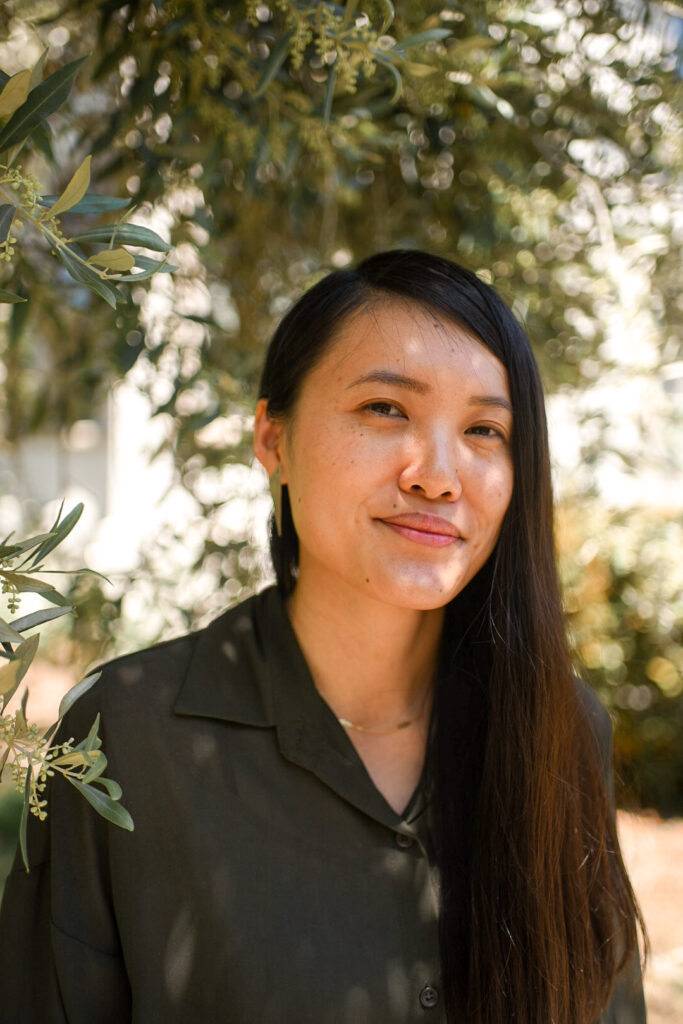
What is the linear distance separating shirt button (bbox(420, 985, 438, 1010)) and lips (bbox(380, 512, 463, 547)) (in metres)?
0.73

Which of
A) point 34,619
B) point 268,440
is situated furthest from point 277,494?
point 34,619

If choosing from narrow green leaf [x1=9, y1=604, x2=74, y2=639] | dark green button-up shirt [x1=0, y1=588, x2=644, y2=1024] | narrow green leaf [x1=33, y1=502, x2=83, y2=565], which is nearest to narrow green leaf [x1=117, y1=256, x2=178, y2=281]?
narrow green leaf [x1=33, y1=502, x2=83, y2=565]

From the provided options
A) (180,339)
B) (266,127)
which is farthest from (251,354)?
(266,127)

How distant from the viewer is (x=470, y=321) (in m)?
1.65

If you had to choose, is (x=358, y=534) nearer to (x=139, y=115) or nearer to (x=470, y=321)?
(x=470, y=321)

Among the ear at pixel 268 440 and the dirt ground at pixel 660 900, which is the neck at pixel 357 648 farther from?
the dirt ground at pixel 660 900

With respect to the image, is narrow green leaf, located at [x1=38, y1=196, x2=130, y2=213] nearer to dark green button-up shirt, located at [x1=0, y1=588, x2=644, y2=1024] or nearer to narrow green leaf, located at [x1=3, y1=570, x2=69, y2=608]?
narrow green leaf, located at [x1=3, y1=570, x2=69, y2=608]

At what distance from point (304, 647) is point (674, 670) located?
3.63m

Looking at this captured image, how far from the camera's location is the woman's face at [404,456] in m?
1.55

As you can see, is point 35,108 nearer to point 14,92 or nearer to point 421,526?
point 14,92

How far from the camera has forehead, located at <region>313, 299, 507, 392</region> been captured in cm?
159

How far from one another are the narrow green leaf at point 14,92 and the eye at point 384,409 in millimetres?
737

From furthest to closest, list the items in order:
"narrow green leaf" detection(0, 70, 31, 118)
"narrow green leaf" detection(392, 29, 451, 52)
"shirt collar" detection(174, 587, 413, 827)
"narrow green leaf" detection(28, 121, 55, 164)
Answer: "shirt collar" detection(174, 587, 413, 827)
"narrow green leaf" detection(392, 29, 451, 52)
"narrow green leaf" detection(28, 121, 55, 164)
"narrow green leaf" detection(0, 70, 31, 118)

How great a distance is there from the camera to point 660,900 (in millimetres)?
4207
